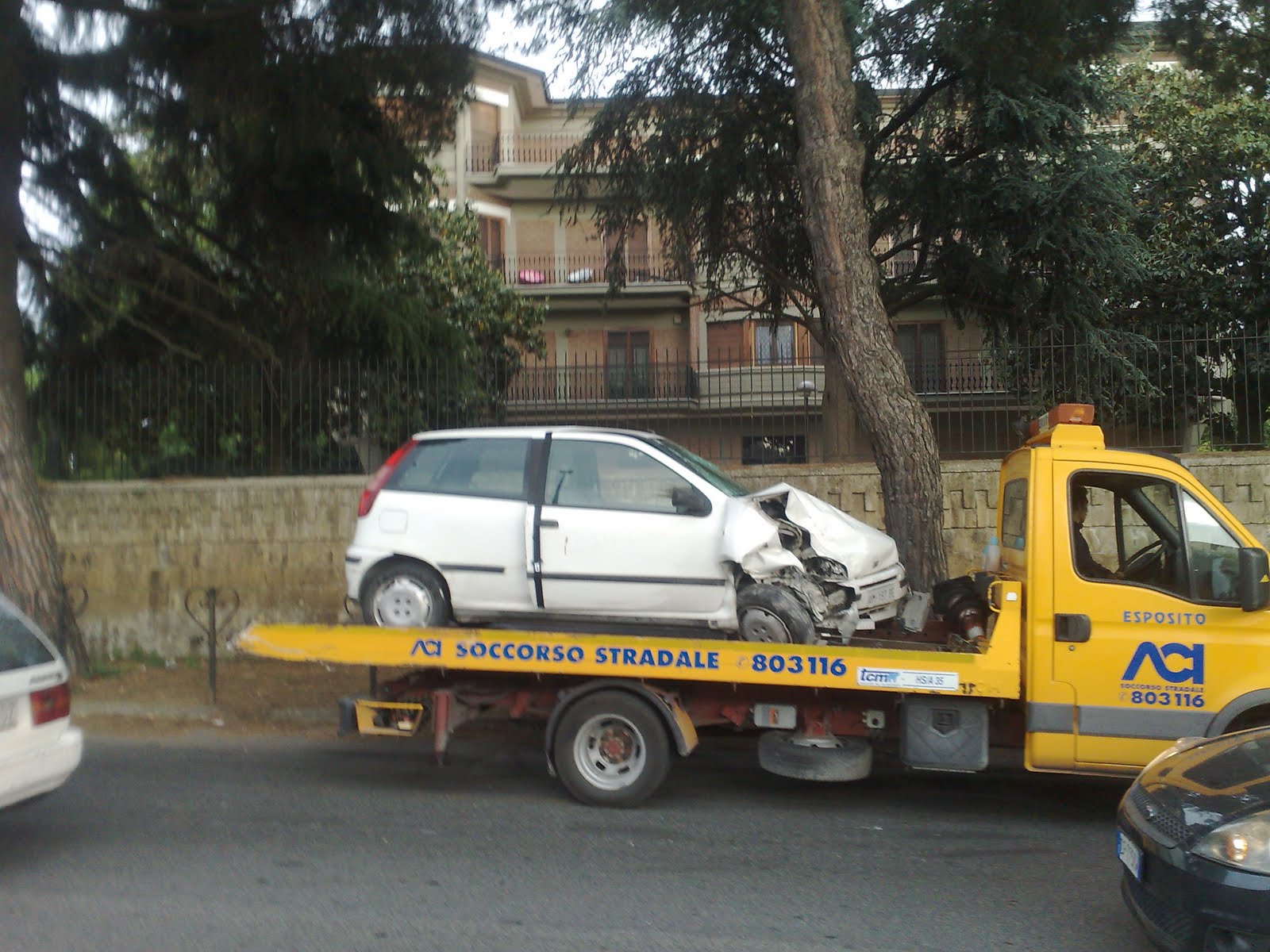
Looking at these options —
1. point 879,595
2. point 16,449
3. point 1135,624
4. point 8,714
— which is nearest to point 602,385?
point 16,449

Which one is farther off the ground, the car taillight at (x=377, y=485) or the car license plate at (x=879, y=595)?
the car taillight at (x=377, y=485)

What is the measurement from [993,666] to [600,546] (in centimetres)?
238

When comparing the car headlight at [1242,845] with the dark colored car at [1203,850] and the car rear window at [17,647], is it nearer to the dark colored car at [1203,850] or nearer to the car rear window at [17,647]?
the dark colored car at [1203,850]

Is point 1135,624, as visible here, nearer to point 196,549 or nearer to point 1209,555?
point 1209,555

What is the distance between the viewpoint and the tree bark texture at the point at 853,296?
9.23 metres

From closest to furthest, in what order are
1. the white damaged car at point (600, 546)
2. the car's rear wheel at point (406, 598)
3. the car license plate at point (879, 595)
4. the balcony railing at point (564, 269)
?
1. the white damaged car at point (600, 546)
2. the car license plate at point (879, 595)
3. the car's rear wheel at point (406, 598)
4. the balcony railing at point (564, 269)

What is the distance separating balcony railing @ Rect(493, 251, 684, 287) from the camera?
27031mm

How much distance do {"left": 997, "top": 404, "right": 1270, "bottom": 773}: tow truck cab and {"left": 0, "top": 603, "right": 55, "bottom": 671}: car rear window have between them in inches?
210

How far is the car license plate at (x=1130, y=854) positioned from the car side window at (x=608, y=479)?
312 cm

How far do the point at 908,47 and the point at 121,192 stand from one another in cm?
959

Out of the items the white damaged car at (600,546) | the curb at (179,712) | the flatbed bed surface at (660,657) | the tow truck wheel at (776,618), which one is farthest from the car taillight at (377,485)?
→ the curb at (179,712)

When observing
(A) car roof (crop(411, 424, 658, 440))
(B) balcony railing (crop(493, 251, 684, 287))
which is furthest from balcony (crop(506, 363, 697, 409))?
(B) balcony railing (crop(493, 251, 684, 287))

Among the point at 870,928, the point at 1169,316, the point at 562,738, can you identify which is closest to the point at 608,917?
the point at 870,928

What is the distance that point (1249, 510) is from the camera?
1121cm
